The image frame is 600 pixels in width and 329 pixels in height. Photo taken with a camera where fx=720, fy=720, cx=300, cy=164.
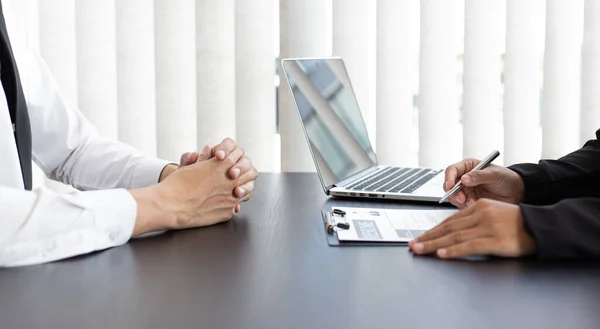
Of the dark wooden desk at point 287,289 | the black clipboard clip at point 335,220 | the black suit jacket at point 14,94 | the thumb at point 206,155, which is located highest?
the black suit jacket at point 14,94

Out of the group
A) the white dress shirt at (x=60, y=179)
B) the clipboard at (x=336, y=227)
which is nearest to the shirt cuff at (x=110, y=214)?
the white dress shirt at (x=60, y=179)

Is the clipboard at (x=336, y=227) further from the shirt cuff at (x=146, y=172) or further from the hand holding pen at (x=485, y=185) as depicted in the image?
the shirt cuff at (x=146, y=172)

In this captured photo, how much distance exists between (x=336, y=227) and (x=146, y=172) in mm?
490

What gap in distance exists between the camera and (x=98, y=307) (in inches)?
26.8

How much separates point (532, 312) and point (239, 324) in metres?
0.27

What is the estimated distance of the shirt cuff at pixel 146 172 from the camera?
1352mm

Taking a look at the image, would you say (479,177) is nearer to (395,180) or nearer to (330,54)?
(395,180)

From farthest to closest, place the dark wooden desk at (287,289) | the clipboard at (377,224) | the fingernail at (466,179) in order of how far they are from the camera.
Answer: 1. the fingernail at (466,179)
2. the clipboard at (377,224)
3. the dark wooden desk at (287,289)

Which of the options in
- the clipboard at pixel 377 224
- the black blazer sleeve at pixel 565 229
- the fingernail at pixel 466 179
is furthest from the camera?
the fingernail at pixel 466 179

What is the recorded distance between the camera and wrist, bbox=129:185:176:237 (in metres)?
0.99

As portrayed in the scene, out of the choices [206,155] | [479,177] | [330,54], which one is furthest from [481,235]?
[330,54]

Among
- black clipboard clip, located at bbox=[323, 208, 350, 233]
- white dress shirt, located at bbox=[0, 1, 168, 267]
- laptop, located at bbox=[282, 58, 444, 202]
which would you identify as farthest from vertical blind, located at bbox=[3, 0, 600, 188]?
black clipboard clip, located at bbox=[323, 208, 350, 233]

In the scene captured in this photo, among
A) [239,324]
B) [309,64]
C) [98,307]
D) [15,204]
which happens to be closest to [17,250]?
[15,204]

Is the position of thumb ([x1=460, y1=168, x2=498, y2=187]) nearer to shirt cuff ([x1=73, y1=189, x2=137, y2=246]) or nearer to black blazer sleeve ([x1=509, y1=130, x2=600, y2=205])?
black blazer sleeve ([x1=509, y1=130, x2=600, y2=205])
